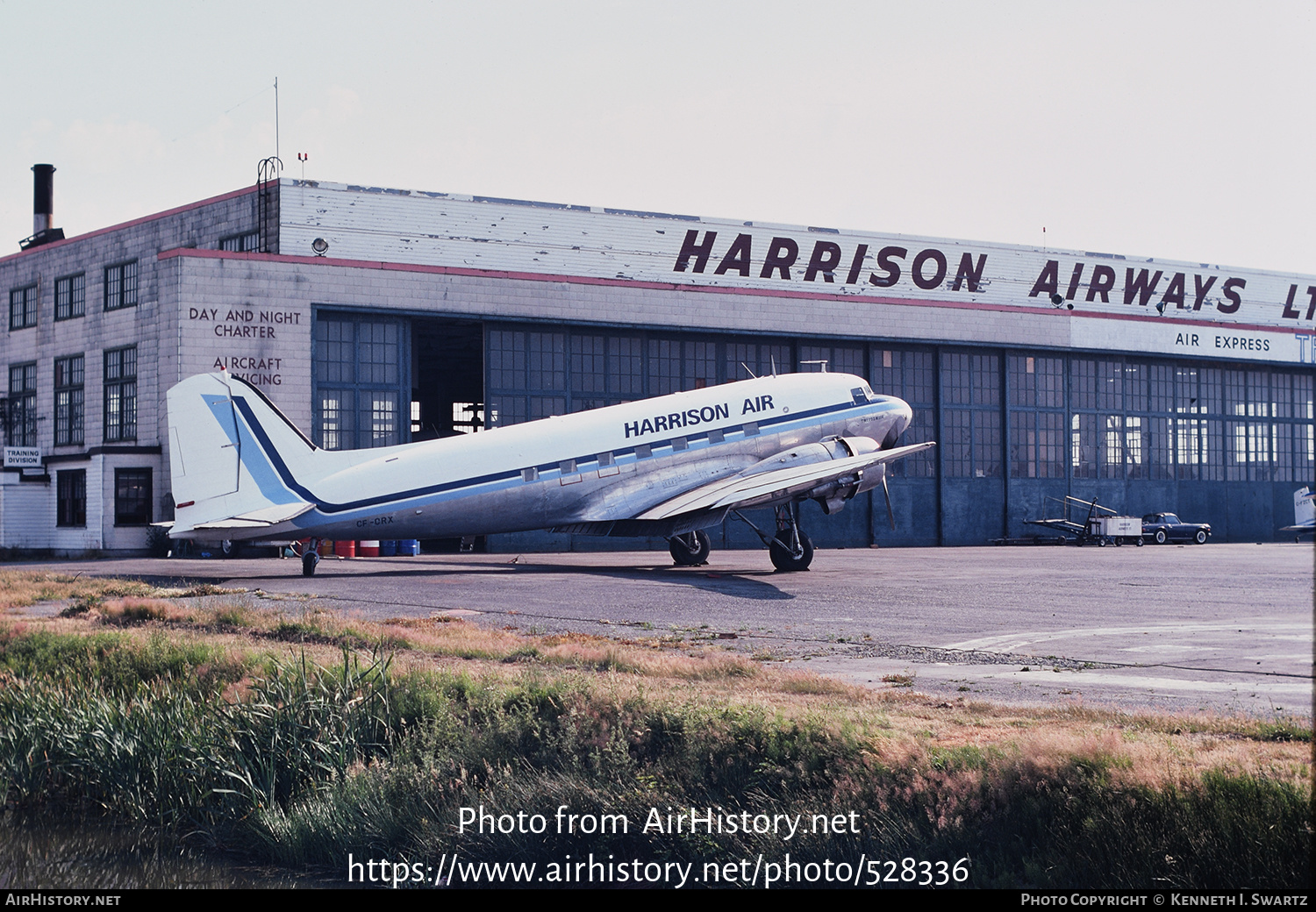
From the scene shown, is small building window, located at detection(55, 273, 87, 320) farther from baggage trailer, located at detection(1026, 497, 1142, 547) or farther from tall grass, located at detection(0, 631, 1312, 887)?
baggage trailer, located at detection(1026, 497, 1142, 547)

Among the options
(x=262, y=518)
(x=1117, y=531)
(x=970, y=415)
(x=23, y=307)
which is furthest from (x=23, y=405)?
(x=1117, y=531)

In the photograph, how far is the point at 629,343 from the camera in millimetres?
63938

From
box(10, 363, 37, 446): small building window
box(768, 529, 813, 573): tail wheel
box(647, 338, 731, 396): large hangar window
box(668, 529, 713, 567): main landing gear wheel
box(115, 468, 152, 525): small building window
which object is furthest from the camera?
box(10, 363, 37, 446): small building window

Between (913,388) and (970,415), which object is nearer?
(913,388)

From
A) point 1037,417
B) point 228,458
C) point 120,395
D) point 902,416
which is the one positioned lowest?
point 228,458

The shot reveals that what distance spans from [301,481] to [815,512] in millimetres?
38343

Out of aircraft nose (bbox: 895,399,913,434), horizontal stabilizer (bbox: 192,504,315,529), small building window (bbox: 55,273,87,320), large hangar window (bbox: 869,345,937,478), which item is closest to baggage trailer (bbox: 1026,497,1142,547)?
large hangar window (bbox: 869,345,937,478)

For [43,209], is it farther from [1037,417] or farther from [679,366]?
[1037,417]

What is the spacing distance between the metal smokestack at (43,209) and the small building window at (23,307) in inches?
186

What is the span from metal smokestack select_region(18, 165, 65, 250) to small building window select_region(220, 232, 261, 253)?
19.8 metres

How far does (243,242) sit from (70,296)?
13154 mm

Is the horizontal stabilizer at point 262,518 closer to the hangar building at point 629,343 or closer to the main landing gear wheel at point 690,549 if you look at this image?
the main landing gear wheel at point 690,549

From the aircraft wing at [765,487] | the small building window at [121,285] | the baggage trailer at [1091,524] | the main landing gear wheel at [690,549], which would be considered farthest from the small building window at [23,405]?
the baggage trailer at [1091,524]

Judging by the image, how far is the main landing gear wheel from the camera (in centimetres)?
3978
